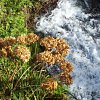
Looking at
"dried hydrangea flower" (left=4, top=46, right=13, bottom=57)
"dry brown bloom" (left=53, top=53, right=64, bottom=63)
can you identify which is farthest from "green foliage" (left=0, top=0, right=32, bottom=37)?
"dry brown bloom" (left=53, top=53, right=64, bottom=63)

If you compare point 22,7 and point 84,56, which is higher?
point 22,7

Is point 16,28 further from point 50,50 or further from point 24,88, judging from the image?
point 50,50

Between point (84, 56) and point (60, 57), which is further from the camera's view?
point (84, 56)

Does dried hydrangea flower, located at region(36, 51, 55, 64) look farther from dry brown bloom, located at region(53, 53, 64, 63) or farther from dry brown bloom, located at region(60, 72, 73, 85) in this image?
dry brown bloom, located at region(60, 72, 73, 85)

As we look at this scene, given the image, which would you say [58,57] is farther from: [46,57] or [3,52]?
[3,52]

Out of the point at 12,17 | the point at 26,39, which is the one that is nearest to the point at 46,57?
the point at 26,39

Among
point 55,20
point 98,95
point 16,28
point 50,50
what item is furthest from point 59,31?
point 50,50
